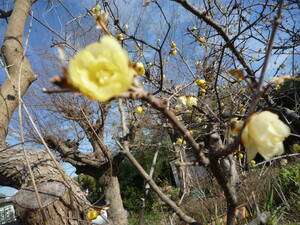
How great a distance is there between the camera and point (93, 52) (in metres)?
0.48

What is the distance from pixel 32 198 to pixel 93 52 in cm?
201

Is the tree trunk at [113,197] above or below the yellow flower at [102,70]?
below

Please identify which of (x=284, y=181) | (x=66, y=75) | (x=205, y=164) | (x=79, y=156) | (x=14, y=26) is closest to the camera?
(x=66, y=75)

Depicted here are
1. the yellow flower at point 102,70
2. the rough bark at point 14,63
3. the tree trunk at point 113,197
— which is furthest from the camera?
the tree trunk at point 113,197

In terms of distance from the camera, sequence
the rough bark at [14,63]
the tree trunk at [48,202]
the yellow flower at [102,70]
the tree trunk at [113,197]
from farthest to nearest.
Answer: the tree trunk at [113,197]
the rough bark at [14,63]
the tree trunk at [48,202]
the yellow flower at [102,70]

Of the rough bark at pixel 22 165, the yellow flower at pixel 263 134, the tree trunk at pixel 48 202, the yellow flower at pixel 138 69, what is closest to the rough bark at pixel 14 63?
the rough bark at pixel 22 165

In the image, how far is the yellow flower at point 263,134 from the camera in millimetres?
506

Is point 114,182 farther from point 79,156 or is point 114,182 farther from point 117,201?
point 79,156

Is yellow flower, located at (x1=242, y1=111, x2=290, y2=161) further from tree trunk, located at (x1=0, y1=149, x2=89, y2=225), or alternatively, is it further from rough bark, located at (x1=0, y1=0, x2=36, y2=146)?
rough bark, located at (x1=0, y1=0, x2=36, y2=146)

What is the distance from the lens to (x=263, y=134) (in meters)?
0.51

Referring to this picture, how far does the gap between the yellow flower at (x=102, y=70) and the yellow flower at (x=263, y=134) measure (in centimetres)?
27

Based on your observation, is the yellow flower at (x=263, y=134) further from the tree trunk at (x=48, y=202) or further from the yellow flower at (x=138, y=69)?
the tree trunk at (x=48, y=202)

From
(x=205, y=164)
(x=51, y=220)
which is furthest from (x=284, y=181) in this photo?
(x=205, y=164)

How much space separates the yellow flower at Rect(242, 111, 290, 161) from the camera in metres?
0.51
